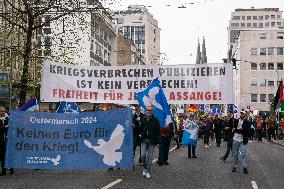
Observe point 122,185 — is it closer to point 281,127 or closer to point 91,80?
point 91,80

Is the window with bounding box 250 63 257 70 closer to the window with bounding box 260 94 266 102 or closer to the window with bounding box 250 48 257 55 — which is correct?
the window with bounding box 250 48 257 55

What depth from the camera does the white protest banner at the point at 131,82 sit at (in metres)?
16.7

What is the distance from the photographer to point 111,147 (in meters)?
15.4

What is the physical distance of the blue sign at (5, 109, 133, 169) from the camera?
50.0 feet

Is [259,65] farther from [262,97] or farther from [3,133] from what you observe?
[3,133]

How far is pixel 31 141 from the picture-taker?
1540 centimetres

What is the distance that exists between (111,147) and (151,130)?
1.10 metres

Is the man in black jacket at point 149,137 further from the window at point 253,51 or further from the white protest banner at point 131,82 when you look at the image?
the window at point 253,51

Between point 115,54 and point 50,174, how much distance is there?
80.7 metres

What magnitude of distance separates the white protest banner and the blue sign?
1373 millimetres

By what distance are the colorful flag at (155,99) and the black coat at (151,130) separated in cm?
89

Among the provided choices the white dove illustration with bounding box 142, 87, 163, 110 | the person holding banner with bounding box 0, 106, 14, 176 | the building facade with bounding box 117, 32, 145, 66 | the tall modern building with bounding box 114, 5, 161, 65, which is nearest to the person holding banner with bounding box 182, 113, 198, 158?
the white dove illustration with bounding box 142, 87, 163, 110

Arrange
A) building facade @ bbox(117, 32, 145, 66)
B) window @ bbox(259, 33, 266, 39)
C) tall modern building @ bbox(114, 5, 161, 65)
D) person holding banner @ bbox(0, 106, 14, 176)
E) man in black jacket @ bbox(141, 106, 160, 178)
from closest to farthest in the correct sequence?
man in black jacket @ bbox(141, 106, 160, 178) < person holding banner @ bbox(0, 106, 14, 176) < building facade @ bbox(117, 32, 145, 66) < window @ bbox(259, 33, 266, 39) < tall modern building @ bbox(114, 5, 161, 65)

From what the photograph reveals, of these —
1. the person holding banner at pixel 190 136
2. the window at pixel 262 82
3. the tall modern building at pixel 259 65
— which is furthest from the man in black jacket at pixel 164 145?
the window at pixel 262 82
